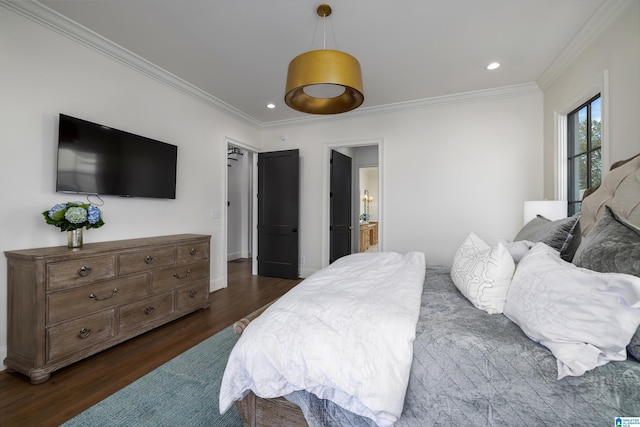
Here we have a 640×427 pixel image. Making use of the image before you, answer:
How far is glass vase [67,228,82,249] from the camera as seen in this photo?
2.15 m

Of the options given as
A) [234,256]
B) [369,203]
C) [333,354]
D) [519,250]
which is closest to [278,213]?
[234,256]

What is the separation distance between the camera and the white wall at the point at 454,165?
346 centimetres

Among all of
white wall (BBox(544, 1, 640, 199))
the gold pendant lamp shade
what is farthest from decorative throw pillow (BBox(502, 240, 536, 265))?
the gold pendant lamp shade

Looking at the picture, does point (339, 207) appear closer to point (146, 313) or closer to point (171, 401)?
point (146, 313)

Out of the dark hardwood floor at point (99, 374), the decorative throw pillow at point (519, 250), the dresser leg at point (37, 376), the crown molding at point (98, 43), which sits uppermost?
the crown molding at point (98, 43)

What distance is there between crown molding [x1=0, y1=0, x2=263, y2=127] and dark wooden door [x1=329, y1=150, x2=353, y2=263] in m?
2.22

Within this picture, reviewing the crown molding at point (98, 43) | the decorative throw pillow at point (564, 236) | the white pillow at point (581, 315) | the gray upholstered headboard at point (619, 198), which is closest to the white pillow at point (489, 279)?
the white pillow at point (581, 315)

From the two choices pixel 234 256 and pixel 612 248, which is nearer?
pixel 612 248

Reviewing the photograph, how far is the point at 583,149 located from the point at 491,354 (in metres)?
2.91

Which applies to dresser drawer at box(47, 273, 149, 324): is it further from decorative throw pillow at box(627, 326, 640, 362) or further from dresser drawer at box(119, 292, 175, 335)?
decorative throw pillow at box(627, 326, 640, 362)

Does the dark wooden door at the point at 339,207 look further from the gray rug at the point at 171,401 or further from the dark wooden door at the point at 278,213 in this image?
the gray rug at the point at 171,401

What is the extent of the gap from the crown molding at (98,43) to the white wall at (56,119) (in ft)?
0.16

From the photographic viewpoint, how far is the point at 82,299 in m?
2.04

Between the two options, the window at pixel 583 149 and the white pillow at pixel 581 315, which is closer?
the white pillow at pixel 581 315
